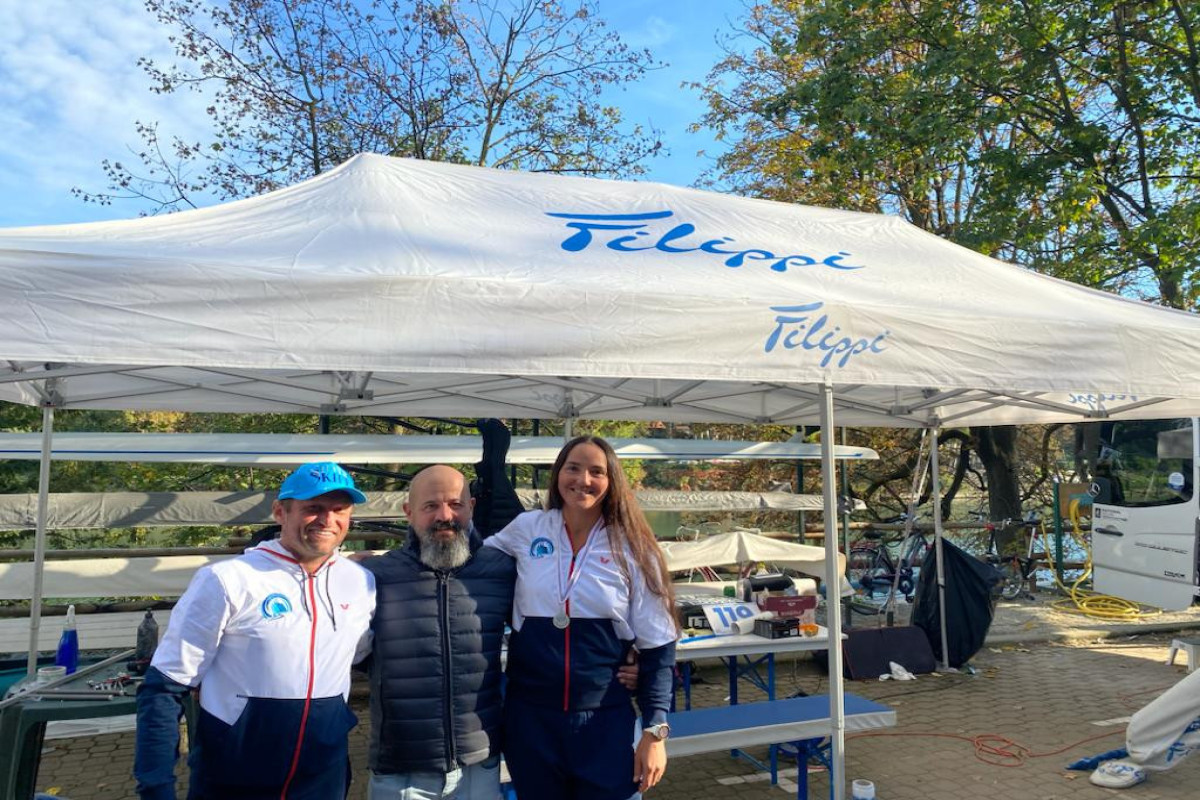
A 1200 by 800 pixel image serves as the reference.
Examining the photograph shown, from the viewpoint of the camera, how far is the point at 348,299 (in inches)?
111

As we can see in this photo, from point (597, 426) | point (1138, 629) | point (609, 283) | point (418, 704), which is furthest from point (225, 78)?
point (1138, 629)

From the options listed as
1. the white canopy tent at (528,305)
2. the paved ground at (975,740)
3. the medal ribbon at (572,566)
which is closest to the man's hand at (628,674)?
the medal ribbon at (572,566)

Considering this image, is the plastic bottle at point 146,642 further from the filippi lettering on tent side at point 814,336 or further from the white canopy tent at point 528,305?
the filippi lettering on tent side at point 814,336

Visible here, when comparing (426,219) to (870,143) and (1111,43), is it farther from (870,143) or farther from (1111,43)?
(1111,43)

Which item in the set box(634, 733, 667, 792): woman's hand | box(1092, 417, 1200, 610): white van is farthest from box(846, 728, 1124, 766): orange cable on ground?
box(1092, 417, 1200, 610): white van

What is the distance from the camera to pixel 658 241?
13.4 feet

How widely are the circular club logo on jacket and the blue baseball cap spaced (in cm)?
26

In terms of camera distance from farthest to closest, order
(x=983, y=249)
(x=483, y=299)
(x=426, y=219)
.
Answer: (x=983, y=249) < (x=426, y=219) < (x=483, y=299)

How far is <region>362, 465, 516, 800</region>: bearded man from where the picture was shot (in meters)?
2.31

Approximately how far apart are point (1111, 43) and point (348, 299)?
11840 mm

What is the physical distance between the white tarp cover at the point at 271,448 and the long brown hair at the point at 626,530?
344cm

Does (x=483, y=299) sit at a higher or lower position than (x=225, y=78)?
lower

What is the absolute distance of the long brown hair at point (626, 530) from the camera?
2.54 metres

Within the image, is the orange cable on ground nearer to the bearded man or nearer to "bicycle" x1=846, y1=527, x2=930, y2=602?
the bearded man
